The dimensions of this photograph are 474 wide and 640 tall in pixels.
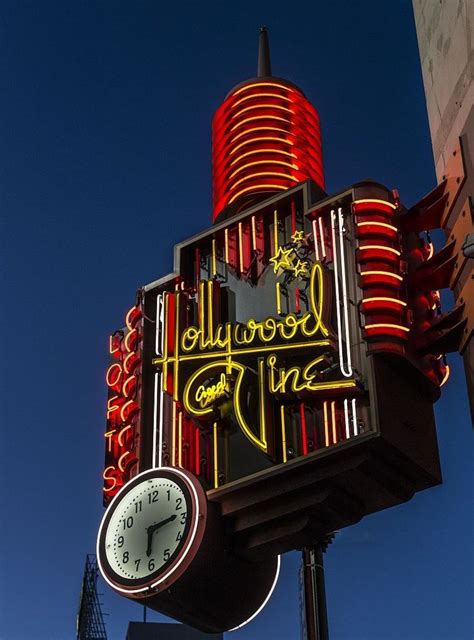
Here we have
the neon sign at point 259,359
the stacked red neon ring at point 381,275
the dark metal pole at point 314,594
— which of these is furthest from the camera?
the neon sign at point 259,359

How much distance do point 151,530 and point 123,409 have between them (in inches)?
121

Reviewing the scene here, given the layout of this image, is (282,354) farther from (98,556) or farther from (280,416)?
(98,556)

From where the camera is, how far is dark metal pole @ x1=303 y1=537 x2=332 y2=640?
14.6 meters

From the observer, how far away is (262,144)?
19734 millimetres

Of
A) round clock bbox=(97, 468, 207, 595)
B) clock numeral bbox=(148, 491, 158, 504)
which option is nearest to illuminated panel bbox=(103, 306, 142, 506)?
round clock bbox=(97, 468, 207, 595)

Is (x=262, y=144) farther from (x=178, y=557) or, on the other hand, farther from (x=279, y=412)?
(x=178, y=557)

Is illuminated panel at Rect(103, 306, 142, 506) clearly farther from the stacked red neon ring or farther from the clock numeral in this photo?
the stacked red neon ring

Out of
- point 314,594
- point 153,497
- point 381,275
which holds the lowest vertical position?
point 314,594

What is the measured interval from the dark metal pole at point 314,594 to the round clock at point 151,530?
5.18 feet

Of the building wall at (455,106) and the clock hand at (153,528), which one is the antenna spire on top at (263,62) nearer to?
the building wall at (455,106)

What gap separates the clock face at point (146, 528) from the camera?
1499 cm

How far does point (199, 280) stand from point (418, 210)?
13.3 feet

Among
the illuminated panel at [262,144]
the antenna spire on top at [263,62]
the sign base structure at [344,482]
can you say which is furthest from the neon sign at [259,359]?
the antenna spire on top at [263,62]

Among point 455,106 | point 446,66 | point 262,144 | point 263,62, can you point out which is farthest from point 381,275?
point 263,62
